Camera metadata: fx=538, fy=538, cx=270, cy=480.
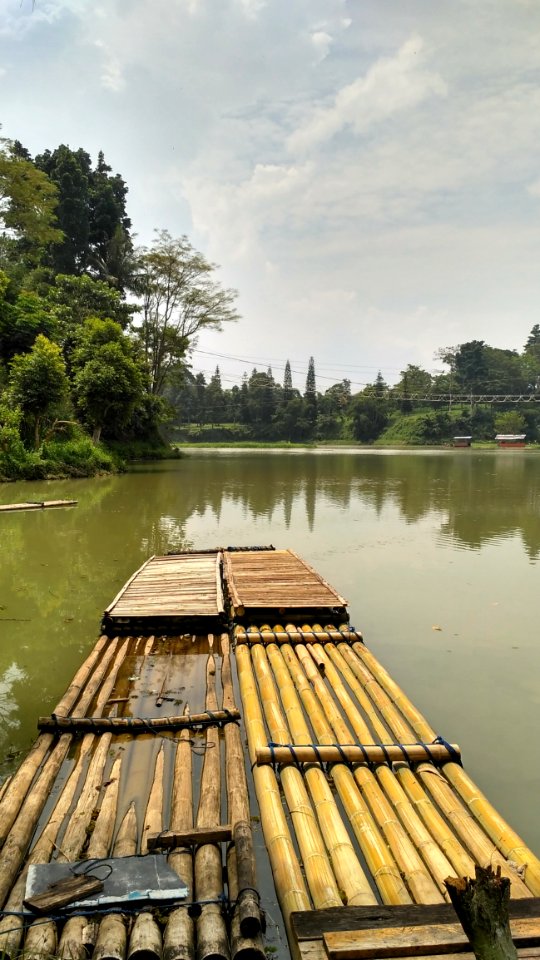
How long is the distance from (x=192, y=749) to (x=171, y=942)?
174cm

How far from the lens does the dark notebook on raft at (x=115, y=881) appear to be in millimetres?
2420

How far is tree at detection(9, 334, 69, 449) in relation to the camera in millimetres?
19828

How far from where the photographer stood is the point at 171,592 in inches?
285

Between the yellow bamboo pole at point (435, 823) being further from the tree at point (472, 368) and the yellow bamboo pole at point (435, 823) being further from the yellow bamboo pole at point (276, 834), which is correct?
the tree at point (472, 368)

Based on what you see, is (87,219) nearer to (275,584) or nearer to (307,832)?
(275,584)

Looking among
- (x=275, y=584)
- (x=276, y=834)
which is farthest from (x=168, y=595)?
(x=276, y=834)

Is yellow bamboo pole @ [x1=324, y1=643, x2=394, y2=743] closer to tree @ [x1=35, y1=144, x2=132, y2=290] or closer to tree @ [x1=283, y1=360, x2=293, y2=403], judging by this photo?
tree @ [x1=35, y1=144, x2=132, y2=290]

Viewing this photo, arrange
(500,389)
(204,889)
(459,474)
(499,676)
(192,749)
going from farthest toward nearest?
(500,389), (459,474), (499,676), (192,749), (204,889)

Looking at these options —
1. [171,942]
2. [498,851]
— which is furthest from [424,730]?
[171,942]

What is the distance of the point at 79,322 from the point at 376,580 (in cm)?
2810

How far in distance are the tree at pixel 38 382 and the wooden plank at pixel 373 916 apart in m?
20.3

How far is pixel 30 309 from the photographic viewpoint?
2491 centimetres

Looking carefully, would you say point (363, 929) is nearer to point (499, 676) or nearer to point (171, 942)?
point (171, 942)

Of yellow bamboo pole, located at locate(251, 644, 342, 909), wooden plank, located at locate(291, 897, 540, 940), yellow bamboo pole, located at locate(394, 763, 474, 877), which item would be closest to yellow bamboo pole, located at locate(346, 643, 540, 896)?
yellow bamboo pole, located at locate(394, 763, 474, 877)
